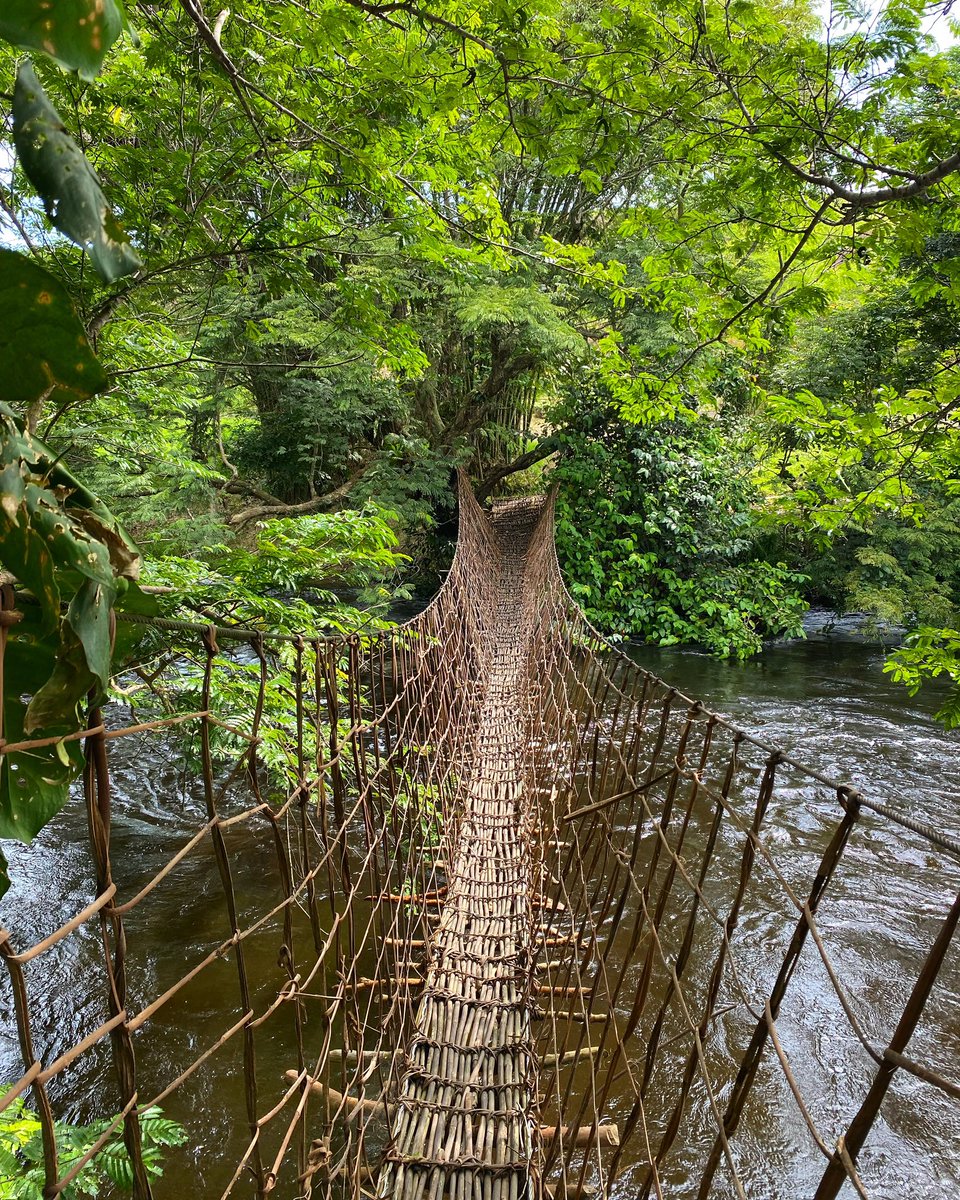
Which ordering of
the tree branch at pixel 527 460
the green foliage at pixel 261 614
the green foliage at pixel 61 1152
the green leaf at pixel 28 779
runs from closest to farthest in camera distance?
1. the green leaf at pixel 28 779
2. the green foliage at pixel 61 1152
3. the green foliage at pixel 261 614
4. the tree branch at pixel 527 460

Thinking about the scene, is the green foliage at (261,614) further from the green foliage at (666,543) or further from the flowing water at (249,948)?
the green foliage at (666,543)

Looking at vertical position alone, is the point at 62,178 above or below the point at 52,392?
above

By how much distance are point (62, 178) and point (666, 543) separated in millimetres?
7361

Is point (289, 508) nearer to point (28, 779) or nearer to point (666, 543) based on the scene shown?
point (666, 543)

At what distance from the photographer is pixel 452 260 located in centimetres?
301

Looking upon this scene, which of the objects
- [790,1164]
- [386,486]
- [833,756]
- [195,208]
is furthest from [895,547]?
[195,208]

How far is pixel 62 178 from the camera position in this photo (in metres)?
0.36

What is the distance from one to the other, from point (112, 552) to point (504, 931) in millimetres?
1813

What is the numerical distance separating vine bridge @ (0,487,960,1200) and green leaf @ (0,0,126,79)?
32cm

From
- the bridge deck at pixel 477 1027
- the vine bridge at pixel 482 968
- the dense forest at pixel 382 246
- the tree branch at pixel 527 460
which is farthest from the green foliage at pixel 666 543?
the bridge deck at pixel 477 1027

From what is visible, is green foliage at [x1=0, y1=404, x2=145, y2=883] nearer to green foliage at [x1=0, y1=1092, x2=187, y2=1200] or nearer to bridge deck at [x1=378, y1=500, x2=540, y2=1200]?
green foliage at [x1=0, y1=1092, x2=187, y2=1200]

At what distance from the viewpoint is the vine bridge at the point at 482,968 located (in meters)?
0.83

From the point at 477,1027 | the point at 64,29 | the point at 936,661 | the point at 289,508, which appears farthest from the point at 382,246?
the point at 64,29

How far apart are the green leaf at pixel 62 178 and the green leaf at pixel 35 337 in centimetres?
3
